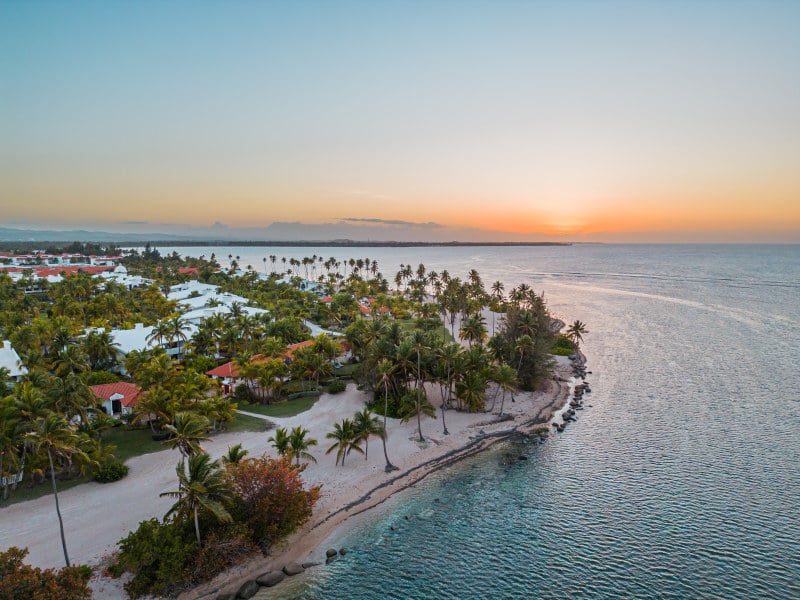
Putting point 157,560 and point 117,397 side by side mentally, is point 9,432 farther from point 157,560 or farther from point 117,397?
point 117,397

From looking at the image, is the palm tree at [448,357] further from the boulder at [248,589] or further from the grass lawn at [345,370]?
the boulder at [248,589]

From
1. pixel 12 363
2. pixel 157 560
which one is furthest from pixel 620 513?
pixel 12 363

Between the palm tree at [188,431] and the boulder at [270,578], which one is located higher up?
the palm tree at [188,431]

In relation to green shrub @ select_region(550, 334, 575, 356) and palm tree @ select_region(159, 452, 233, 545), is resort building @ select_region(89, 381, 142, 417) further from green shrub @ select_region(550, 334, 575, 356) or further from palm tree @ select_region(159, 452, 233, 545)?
green shrub @ select_region(550, 334, 575, 356)

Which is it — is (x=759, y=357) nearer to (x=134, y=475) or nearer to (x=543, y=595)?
(x=543, y=595)

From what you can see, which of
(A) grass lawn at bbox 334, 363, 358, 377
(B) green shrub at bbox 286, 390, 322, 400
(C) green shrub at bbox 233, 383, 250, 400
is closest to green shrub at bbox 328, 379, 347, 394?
(B) green shrub at bbox 286, 390, 322, 400

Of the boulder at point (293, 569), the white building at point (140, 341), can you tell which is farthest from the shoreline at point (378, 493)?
the white building at point (140, 341)
